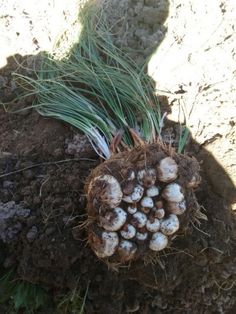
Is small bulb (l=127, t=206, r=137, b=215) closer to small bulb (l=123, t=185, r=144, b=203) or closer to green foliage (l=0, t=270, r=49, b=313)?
small bulb (l=123, t=185, r=144, b=203)

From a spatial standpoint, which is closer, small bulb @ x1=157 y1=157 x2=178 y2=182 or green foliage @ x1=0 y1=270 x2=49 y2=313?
small bulb @ x1=157 y1=157 x2=178 y2=182

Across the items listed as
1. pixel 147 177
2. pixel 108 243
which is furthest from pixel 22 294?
pixel 147 177

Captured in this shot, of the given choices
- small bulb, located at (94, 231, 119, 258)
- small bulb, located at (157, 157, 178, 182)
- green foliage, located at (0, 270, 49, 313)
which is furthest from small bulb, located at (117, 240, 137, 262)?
green foliage, located at (0, 270, 49, 313)

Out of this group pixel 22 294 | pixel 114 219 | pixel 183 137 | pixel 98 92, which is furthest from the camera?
pixel 98 92

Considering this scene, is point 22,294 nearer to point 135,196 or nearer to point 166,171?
point 135,196

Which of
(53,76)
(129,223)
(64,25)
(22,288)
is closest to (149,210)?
(129,223)
